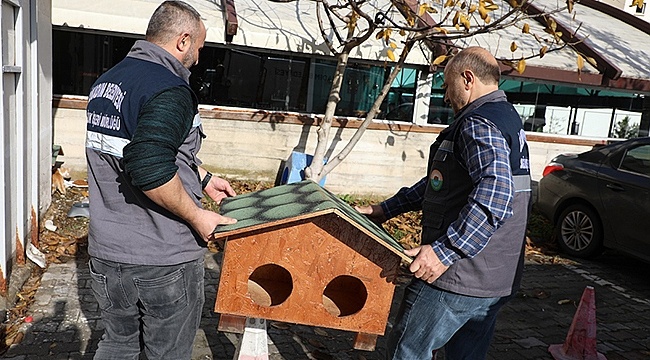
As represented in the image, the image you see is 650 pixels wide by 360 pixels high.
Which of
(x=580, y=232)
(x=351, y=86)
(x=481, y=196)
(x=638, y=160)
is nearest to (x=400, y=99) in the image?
(x=351, y=86)

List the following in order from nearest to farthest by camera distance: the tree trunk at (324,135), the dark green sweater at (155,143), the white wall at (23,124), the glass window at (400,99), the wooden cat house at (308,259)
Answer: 1. the dark green sweater at (155,143)
2. the wooden cat house at (308,259)
3. the white wall at (23,124)
4. the tree trunk at (324,135)
5. the glass window at (400,99)

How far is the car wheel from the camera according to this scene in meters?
6.94

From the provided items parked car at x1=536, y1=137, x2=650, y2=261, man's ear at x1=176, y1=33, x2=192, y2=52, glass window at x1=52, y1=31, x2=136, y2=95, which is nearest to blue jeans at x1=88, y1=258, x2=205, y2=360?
man's ear at x1=176, y1=33, x2=192, y2=52

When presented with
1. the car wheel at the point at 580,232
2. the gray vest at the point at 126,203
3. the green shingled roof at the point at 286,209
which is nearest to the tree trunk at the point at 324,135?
the car wheel at the point at 580,232

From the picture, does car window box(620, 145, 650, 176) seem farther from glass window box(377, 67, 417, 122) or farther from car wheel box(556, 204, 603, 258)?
glass window box(377, 67, 417, 122)

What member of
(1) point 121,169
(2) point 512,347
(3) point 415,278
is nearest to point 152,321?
(1) point 121,169

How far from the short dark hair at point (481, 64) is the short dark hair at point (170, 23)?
1.28 meters

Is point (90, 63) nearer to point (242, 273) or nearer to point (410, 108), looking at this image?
point (410, 108)

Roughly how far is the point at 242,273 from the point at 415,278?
0.84 metres

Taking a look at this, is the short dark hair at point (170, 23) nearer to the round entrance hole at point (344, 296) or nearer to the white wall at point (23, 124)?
the round entrance hole at point (344, 296)

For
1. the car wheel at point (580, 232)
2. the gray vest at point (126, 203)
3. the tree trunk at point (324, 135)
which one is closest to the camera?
the gray vest at point (126, 203)

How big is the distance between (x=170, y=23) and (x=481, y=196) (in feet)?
5.05

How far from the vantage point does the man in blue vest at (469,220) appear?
2.46 m

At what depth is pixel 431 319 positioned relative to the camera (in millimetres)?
2672
